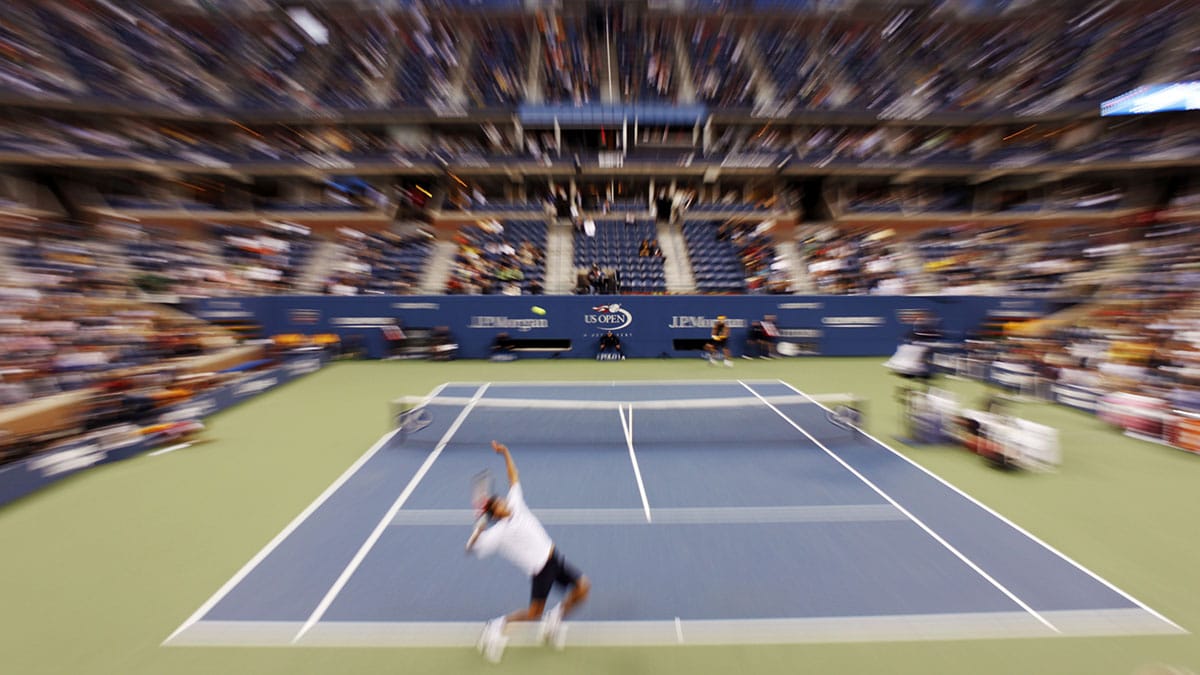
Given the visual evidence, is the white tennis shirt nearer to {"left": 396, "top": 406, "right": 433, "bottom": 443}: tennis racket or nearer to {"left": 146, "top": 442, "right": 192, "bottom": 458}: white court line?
{"left": 396, "top": 406, "right": 433, "bottom": 443}: tennis racket

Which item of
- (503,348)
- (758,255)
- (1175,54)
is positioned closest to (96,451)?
(503,348)

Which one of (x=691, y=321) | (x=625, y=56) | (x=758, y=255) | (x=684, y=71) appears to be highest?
(x=625, y=56)

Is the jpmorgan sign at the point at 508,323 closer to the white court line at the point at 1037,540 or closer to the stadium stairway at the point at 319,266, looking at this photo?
the stadium stairway at the point at 319,266

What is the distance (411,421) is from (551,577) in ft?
20.8

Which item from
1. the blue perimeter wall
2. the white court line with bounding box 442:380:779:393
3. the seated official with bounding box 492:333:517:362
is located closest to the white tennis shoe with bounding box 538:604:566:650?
the white court line with bounding box 442:380:779:393

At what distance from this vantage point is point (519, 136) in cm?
2566

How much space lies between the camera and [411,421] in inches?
371

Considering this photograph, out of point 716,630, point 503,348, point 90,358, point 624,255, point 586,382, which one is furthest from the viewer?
point 624,255

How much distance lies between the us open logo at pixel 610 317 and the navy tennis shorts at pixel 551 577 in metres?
13.1

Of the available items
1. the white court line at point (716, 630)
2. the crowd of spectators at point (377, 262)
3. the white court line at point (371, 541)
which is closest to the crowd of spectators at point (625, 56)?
the crowd of spectators at point (377, 262)

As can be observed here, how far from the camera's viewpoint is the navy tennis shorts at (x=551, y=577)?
4008mm

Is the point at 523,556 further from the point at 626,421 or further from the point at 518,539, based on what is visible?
the point at 626,421

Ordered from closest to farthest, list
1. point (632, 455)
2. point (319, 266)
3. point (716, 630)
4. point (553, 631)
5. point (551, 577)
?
point (551, 577) < point (553, 631) < point (716, 630) < point (632, 455) < point (319, 266)

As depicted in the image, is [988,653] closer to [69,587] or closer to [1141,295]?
[69,587]
